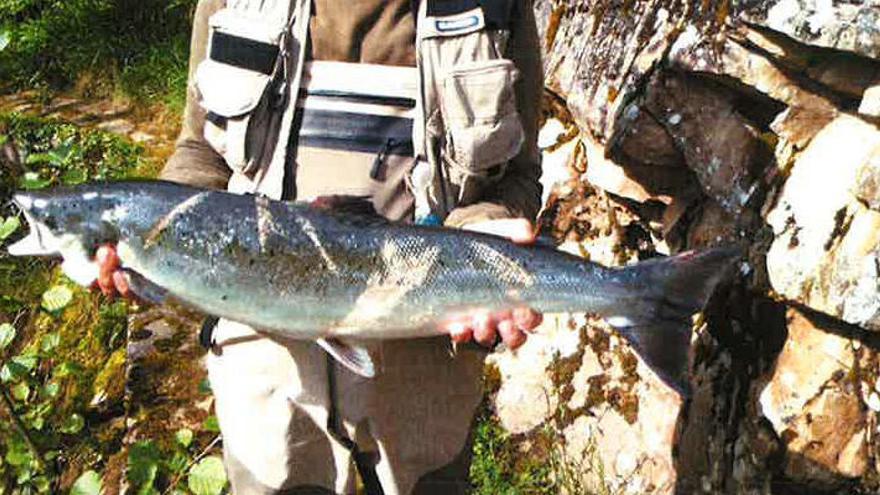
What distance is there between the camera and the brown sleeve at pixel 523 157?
3.26 metres

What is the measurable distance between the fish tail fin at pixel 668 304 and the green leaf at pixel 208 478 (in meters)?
1.89

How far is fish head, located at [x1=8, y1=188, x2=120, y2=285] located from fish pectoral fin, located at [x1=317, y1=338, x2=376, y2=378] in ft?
2.33

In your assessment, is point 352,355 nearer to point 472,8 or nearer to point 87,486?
point 472,8

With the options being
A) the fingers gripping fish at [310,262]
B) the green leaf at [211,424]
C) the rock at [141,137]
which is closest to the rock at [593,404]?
the green leaf at [211,424]

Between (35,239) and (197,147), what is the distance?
0.71 m

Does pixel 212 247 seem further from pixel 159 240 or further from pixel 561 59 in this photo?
pixel 561 59

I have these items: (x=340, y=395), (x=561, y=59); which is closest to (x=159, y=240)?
(x=340, y=395)

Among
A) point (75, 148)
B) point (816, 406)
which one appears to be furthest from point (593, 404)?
point (75, 148)

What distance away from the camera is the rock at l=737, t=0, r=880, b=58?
11.6 feet

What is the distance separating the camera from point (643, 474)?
15.1 feet

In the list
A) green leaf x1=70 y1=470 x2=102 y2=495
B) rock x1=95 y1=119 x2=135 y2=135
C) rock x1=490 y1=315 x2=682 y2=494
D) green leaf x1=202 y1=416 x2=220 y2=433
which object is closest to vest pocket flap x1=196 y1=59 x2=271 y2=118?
green leaf x1=70 y1=470 x2=102 y2=495

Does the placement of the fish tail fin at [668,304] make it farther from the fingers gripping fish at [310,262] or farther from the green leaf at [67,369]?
the green leaf at [67,369]

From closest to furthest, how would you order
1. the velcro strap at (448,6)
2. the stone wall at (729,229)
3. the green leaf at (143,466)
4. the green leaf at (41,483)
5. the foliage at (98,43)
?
the velcro strap at (448,6)
the stone wall at (729,229)
the green leaf at (143,466)
the green leaf at (41,483)
the foliage at (98,43)

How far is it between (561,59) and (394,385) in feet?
8.67
